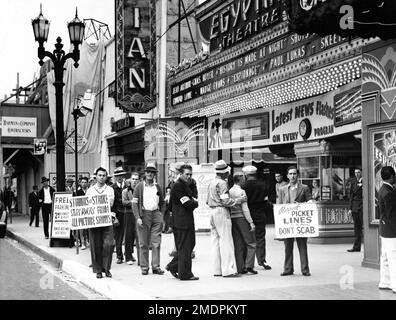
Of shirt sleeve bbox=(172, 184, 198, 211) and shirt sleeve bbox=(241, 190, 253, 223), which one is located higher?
shirt sleeve bbox=(172, 184, 198, 211)

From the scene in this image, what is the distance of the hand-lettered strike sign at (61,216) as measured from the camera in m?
16.5

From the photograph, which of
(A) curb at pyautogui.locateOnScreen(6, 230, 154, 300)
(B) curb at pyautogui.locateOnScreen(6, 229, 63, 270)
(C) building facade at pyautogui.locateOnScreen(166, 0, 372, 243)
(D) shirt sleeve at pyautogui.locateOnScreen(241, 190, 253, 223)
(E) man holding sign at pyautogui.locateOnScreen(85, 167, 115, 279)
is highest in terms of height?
(C) building facade at pyautogui.locateOnScreen(166, 0, 372, 243)

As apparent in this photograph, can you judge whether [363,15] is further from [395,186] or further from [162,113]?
[162,113]

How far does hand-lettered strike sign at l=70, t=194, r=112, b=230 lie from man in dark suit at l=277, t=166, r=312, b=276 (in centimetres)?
306

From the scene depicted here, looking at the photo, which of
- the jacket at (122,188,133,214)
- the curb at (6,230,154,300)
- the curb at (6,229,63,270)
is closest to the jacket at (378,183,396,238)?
the curb at (6,230,154,300)

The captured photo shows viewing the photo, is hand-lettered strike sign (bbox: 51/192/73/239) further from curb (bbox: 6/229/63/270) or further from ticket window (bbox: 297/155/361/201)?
ticket window (bbox: 297/155/361/201)

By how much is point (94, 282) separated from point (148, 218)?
5.10ft

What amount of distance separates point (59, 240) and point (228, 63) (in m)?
6.95

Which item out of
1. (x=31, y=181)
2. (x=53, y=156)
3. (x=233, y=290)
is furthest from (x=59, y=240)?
(x=31, y=181)

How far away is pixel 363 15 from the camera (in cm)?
995

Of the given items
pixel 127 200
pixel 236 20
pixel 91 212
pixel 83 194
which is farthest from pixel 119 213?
pixel 236 20

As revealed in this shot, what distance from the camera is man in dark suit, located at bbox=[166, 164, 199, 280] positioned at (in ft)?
33.9

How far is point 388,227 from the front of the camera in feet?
28.8

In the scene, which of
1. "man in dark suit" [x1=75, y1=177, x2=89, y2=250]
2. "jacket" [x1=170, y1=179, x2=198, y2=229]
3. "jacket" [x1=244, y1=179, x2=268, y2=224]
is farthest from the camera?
"man in dark suit" [x1=75, y1=177, x2=89, y2=250]
